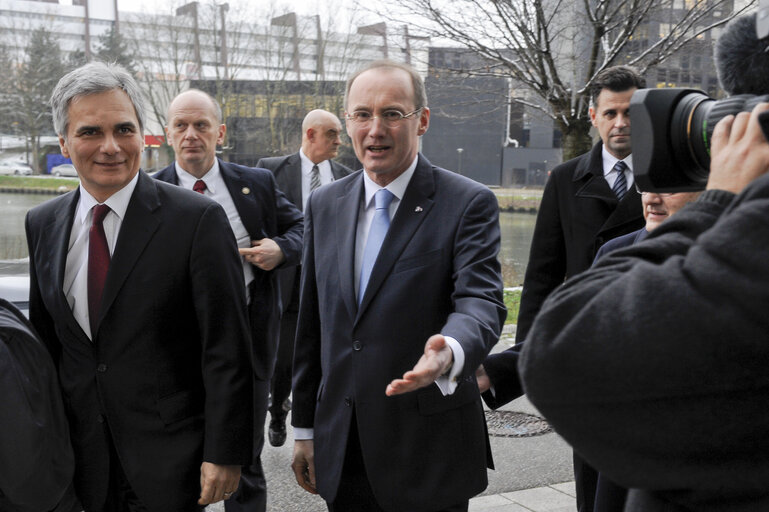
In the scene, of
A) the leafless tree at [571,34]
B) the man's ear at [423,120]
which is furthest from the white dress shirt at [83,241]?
the leafless tree at [571,34]

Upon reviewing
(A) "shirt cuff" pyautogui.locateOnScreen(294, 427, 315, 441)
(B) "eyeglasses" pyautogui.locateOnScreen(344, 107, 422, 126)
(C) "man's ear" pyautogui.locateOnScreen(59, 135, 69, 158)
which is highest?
(B) "eyeglasses" pyautogui.locateOnScreen(344, 107, 422, 126)

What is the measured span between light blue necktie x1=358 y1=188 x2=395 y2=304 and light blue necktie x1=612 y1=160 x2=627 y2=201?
1765 millimetres

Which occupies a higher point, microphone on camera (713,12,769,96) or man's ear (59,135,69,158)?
microphone on camera (713,12,769,96)

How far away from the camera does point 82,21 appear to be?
287 feet

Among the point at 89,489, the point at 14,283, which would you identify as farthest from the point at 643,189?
the point at 14,283

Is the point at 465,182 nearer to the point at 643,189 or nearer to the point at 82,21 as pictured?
the point at 643,189

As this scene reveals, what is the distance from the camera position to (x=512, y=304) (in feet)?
38.5

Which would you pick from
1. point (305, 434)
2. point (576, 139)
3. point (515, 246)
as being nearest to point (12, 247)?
point (576, 139)

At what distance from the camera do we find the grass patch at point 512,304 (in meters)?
11.0

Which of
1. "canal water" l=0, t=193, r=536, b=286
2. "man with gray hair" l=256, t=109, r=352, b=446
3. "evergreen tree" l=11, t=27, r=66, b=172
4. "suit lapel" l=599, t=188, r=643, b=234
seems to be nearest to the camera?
"suit lapel" l=599, t=188, r=643, b=234

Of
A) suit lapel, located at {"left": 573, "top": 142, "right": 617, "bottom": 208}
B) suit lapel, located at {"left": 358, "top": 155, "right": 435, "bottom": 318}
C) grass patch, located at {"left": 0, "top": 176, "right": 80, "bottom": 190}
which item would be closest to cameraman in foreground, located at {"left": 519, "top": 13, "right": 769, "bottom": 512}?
suit lapel, located at {"left": 358, "top": 155, "right": 435, "bottom": 318}

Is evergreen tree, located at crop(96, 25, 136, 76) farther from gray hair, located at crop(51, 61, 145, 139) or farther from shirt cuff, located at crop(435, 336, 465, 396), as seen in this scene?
shirt cuff, located at crop(435, 336, 465, 396)

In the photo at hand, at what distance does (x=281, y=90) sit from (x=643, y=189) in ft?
161

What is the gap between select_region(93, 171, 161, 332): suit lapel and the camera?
2.79 metres
